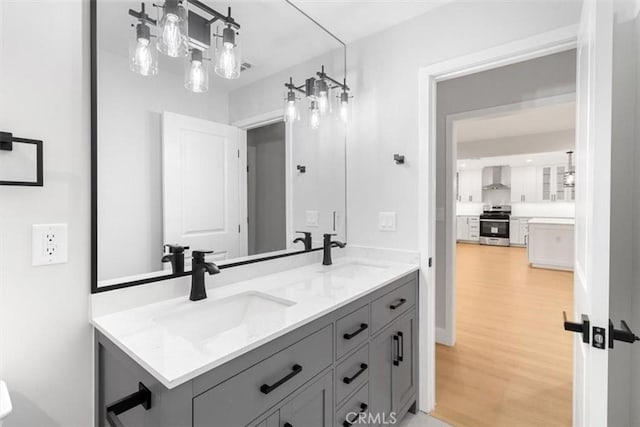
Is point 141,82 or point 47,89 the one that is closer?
point 47,89

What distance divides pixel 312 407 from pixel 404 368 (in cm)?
89

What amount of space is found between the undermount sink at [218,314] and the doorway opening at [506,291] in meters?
1.43

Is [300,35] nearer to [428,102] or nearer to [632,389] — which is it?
[428,102]

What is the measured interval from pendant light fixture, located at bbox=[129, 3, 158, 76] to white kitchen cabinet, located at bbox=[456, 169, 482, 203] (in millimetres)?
10673

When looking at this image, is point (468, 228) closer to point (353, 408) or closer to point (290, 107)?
point (290, 107)

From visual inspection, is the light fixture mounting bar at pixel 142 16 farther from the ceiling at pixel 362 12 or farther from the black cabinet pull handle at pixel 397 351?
the black cabinet pull handle at pixel 397 351

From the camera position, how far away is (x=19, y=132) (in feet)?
3.17

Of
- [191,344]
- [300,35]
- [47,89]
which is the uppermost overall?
[300,35]

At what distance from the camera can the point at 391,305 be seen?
173cm

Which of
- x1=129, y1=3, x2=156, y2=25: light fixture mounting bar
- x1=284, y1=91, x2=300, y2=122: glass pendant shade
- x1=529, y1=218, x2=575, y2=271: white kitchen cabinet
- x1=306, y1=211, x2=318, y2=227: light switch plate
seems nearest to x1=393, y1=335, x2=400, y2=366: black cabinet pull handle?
x1=306, y1=211, x2=318, y2=227: light switch plate

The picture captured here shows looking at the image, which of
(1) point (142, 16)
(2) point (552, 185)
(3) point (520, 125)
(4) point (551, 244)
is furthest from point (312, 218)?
(2) point (552, 185)

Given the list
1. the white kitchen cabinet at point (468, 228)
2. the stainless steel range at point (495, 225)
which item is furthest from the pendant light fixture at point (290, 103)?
the white kitchen cabinet at point (468, 228)

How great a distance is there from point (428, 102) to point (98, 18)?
5.60 feet

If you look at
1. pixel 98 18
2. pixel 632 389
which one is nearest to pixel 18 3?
pixel 98 18
